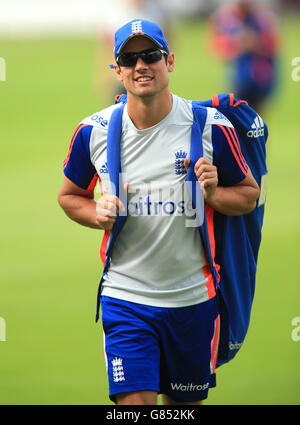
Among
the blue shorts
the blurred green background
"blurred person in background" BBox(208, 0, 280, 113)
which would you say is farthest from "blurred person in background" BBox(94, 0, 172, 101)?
the blue shorts

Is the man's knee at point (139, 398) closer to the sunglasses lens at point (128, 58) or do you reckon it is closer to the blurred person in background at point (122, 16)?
the sunglasses lens at point (128, 58)

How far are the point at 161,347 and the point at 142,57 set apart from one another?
1565 mm

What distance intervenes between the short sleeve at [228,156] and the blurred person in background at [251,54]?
10.2 meters

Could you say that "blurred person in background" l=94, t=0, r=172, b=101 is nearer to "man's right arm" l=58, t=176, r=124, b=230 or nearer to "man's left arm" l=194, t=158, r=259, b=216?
"man's right arm" l=58, t=176, r=124, b=230

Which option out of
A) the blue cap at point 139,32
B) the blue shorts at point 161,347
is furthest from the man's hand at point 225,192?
the blue cap at point 139,32

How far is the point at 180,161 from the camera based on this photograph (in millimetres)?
4789

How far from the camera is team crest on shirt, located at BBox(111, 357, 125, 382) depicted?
476 cm

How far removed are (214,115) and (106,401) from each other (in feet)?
8.87

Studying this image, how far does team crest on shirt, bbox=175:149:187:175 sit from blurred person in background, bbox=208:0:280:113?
10.4 meters

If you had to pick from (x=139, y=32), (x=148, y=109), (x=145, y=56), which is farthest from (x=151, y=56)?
(x=148, y=109)

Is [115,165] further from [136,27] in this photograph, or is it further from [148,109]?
[136,27]

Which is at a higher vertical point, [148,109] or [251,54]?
[251,54]

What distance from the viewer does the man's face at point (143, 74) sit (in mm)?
4707
